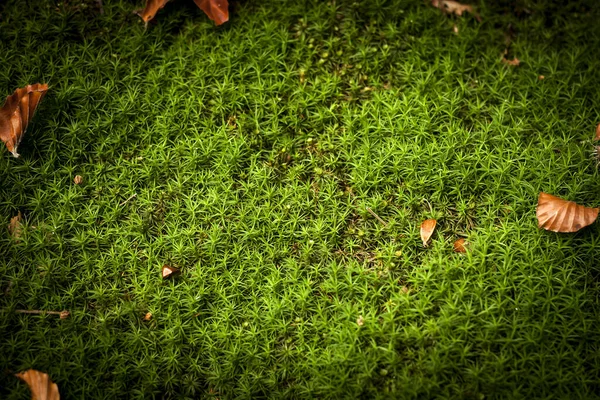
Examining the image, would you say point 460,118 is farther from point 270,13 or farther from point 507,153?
point 270,13

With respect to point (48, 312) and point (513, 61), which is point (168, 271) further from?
point (513, 61)

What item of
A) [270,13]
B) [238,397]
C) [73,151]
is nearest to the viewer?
[238,397]

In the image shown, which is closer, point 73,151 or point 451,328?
point 451,328

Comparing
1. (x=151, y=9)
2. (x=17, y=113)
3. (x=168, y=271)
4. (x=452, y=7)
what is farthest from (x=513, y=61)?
(x=17, y=113)

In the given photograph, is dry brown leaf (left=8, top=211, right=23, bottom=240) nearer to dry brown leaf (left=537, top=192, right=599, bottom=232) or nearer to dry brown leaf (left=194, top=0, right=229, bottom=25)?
dry brown leaf (left=194, top=0, right=229, bottom=25)

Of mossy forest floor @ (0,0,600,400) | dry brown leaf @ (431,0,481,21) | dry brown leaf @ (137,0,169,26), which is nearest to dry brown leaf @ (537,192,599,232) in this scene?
mossy forest floor @ (0,0,600,400)

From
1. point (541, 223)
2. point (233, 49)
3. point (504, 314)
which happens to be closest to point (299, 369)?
point (504, 314)

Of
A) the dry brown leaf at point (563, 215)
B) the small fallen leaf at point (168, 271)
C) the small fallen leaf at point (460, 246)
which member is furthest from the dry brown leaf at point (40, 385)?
the dry brown leaf at point (563, 215)
